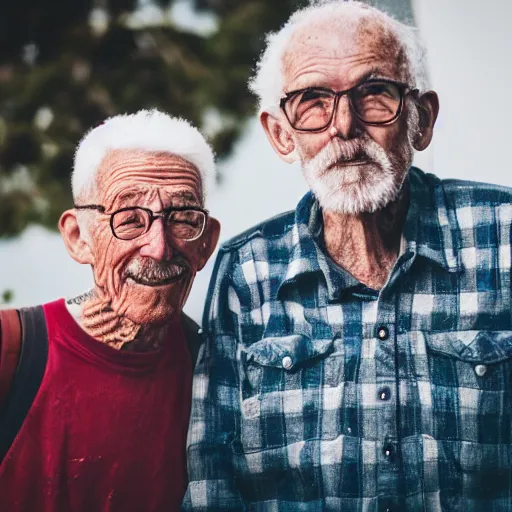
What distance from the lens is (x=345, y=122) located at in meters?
2.97

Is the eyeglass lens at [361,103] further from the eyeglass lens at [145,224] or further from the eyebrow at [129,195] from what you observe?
the eyebrow at [129,195]

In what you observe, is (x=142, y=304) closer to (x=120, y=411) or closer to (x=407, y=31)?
(x=120, y=411)

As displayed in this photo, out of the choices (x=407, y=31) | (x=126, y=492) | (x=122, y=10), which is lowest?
(x=126, y=492)

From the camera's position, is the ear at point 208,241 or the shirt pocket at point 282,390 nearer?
the shirt pocket at point 282,390

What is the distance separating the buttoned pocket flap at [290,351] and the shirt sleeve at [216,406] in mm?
149

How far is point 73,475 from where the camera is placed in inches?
118

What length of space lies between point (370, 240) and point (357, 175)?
0.28 m

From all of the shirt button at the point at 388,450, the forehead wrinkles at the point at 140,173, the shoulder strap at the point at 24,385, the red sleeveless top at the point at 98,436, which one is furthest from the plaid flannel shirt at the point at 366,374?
the shoulder strap at the point at 24,385

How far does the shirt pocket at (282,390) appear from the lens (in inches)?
117

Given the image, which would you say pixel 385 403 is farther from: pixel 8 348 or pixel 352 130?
pixel 8 348

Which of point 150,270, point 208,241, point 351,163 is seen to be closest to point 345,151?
point 351,163

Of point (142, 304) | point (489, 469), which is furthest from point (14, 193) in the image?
point (489, 469)

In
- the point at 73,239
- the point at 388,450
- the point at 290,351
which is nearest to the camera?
the point at 388,450

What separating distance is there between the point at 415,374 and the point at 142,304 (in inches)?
46.1
